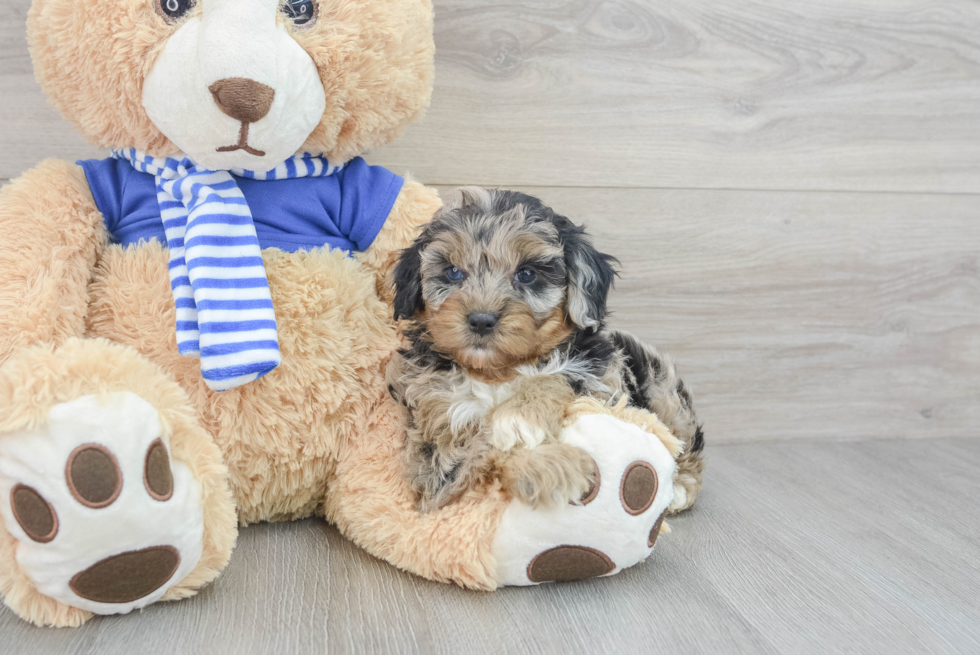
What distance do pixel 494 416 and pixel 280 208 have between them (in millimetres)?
639

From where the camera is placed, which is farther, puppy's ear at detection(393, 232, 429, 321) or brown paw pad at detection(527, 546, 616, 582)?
puppy's ear at detection(393, 232, 429, 321)

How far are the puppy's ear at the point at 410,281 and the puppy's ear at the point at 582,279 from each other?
0.28 m

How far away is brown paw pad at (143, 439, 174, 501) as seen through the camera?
1.16 metres

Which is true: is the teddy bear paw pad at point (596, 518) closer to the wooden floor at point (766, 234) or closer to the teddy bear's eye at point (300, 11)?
the wooden floor at point (766, 234)

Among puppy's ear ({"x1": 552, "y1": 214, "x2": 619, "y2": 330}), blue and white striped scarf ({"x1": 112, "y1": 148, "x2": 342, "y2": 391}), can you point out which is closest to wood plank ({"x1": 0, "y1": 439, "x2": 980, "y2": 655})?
blue and white striped scarf ({"x1": 112, "y1": 148, "x2": 342, "y2": 391})

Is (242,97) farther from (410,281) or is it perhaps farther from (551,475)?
(551,475)

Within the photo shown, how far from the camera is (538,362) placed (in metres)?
1.48

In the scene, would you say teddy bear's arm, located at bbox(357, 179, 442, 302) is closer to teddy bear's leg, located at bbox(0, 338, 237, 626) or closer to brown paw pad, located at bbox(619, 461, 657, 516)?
teddy bear's leg, located at bbox(0, 338, 237, 626)

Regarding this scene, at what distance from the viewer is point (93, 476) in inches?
43.9

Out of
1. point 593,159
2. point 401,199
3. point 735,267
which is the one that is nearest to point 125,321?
point 401,199

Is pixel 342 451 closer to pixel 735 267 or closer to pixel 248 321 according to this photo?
pixel 248 321

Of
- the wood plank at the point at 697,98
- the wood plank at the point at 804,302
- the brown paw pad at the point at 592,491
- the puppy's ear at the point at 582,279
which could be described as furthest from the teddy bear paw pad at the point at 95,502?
the wood plank at the point at 804,302

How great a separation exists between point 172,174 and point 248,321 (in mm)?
376

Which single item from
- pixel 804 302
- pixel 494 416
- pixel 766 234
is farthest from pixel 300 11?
pixel 804 302
